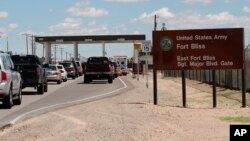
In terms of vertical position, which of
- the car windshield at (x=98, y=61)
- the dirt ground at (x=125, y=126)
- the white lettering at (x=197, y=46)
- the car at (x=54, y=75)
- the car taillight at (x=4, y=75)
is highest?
the white lettering at (x=197, y=46)

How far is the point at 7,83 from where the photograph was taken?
2256 cm

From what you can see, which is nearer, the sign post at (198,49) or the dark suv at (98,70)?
the sign post at (198,49)

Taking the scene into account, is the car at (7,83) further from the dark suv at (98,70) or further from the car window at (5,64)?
the dark suv at (98,70)

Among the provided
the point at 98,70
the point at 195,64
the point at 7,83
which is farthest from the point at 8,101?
the point at 98,70

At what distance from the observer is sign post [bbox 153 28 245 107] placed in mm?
22703

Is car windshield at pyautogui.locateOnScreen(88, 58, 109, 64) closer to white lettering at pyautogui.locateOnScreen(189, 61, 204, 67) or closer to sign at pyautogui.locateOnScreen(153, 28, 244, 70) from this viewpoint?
sign at pyautogui.locateOnScreen(153, 28, 244, 70)

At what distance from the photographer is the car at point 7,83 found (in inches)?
877

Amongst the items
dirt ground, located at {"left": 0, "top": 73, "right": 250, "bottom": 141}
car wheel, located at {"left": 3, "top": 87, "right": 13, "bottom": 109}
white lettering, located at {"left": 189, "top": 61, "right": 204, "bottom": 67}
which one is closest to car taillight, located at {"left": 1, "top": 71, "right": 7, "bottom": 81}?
car wheel, located at {"left": 3, "top": 87, "right": 13, "bottom": 109}

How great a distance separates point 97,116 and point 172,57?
19.7 feet

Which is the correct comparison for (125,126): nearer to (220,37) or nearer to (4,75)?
(4,75)

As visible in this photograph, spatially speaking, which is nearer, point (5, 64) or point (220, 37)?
point (220, 37)

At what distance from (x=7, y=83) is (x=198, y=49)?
22.3 feet

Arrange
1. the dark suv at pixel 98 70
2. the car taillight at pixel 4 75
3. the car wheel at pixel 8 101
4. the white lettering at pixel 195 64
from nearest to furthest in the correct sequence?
the car taillight at pixel 4 75 → the car wheel at pixel 8 101 → the white lettering at pixel 195 64 → the dark suv at pixel 98 70

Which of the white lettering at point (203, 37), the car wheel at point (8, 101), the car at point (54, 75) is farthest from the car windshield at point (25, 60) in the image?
the car at point (54, 75)
